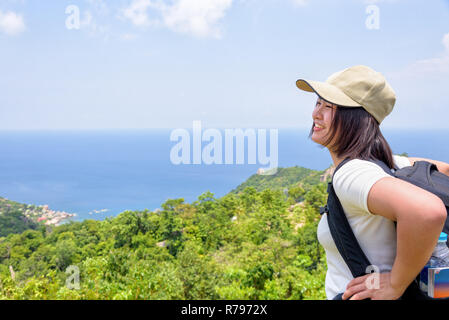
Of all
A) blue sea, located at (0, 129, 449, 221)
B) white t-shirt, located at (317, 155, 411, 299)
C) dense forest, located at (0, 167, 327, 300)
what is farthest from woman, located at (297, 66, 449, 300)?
blue sea, located at (0, 129, 449, 221)

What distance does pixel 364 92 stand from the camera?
0.71m

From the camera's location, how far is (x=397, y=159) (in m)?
0.81

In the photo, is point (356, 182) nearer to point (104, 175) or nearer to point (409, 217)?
point (409, 217)

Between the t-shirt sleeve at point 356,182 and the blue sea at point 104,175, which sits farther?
the blue sea at point 104,175

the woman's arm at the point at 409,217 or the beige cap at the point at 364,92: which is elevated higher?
the beige cap at the point at 364,92

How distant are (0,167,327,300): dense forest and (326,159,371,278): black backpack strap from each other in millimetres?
2103

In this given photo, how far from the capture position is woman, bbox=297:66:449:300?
0.54 m

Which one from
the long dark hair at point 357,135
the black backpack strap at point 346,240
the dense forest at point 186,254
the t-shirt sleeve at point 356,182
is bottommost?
the dense forest at point 186,254

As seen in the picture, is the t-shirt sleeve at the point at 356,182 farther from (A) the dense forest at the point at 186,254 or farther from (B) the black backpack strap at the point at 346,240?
(A) the dense forest at the point at 186,254

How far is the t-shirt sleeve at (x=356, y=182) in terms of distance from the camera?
22.7 inches

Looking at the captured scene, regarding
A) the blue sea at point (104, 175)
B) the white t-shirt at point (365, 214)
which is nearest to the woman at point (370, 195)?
the white t-shirt at point (365, 214)

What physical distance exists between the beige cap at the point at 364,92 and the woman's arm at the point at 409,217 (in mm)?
208
